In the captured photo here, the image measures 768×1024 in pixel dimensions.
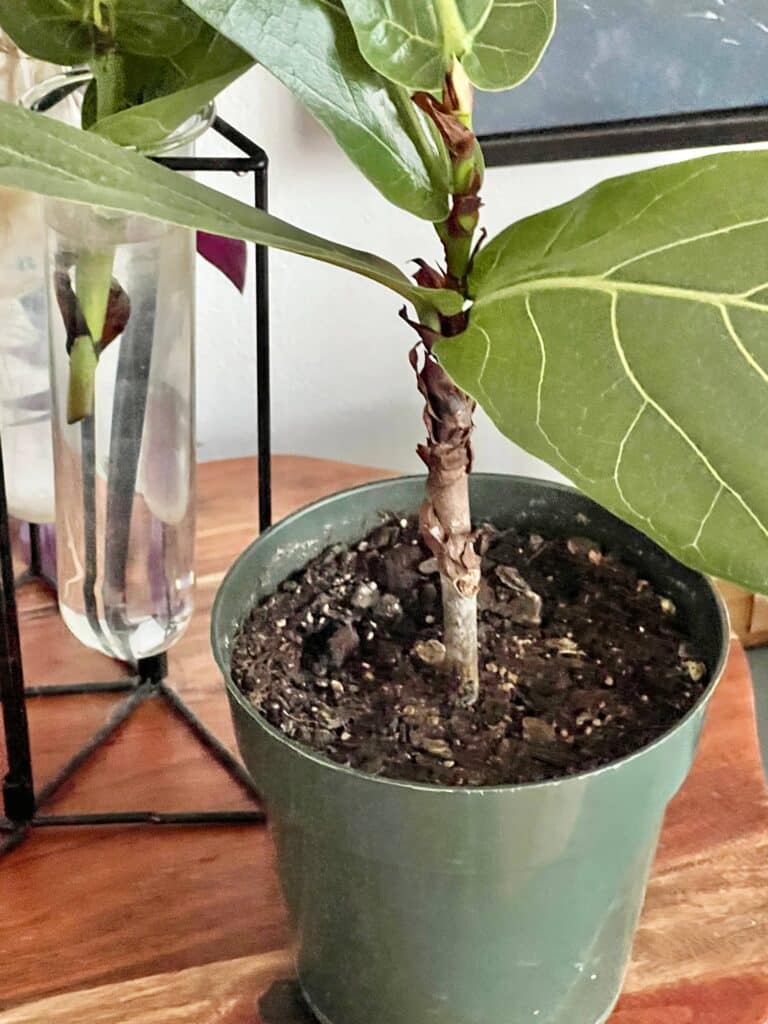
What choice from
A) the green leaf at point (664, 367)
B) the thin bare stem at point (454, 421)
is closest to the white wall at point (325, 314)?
the thin bare stem at point (454, 421)

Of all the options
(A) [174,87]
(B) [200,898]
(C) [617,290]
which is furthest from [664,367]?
(B) [200,898]

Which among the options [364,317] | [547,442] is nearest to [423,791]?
[547,442]

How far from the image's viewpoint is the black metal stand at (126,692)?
21.6 inches

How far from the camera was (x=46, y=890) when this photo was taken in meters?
0.61

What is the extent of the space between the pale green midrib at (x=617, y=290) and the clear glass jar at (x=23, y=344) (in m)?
0.40

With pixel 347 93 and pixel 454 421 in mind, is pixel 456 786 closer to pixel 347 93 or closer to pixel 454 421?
pixel 454 421

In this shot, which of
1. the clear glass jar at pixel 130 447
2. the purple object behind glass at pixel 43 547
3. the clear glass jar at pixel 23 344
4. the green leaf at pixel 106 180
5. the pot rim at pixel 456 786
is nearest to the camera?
the green leaf at pixel 106 180

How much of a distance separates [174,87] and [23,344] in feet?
0.99

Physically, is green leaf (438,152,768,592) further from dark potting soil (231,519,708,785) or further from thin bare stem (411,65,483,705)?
dark potting soil (231,519,708,785)

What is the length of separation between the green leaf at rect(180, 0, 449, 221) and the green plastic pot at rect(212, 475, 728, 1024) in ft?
0.65

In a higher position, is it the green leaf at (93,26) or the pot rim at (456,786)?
the green leaf at (93,26)

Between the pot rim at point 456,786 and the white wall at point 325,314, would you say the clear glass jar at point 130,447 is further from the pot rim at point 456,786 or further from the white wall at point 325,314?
the white wall at point 325,314

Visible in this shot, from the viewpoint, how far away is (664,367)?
0.34 meters

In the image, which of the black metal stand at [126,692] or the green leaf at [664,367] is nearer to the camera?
the green leaf at [664,367]
